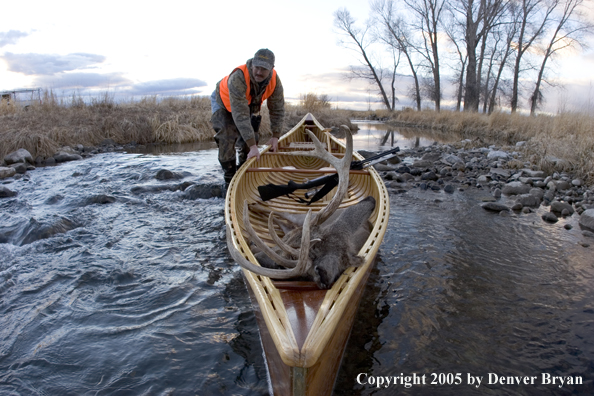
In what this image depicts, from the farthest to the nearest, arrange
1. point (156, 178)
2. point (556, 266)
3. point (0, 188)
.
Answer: point (156, 178) → point (0, 188) → point (556, 266)

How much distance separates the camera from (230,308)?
A: 3158 millimetres

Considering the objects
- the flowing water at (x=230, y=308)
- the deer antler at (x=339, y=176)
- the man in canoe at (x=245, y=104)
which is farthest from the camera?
the man in canoe at (x=245, y=104)

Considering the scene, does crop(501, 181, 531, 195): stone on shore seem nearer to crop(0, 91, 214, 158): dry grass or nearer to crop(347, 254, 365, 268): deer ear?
crop(347, 254, 365, 268): deer ear

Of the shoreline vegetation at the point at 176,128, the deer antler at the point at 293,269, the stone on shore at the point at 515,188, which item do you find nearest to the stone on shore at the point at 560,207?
the stone on shore at the point at 515,188

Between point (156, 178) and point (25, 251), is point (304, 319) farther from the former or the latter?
point (156, 178)

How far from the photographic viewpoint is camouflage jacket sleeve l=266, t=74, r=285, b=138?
5.55 meters

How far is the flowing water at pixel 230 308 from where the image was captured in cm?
242

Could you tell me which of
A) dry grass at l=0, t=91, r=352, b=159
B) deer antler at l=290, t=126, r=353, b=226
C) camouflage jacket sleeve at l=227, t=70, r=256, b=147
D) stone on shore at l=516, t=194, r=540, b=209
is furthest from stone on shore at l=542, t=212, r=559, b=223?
dry grass at l=0, t=91, r=352, b=159

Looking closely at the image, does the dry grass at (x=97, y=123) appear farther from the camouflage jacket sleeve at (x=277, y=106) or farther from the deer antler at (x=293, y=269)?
the deer antler at (x=293, y=269)

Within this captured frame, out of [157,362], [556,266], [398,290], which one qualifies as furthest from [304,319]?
[556,266]

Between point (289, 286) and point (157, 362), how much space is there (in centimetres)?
113

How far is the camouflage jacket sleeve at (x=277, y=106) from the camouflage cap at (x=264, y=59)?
844mm

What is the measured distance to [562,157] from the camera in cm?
753

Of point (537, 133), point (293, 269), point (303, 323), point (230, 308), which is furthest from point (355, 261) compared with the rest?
point (537, 133)
